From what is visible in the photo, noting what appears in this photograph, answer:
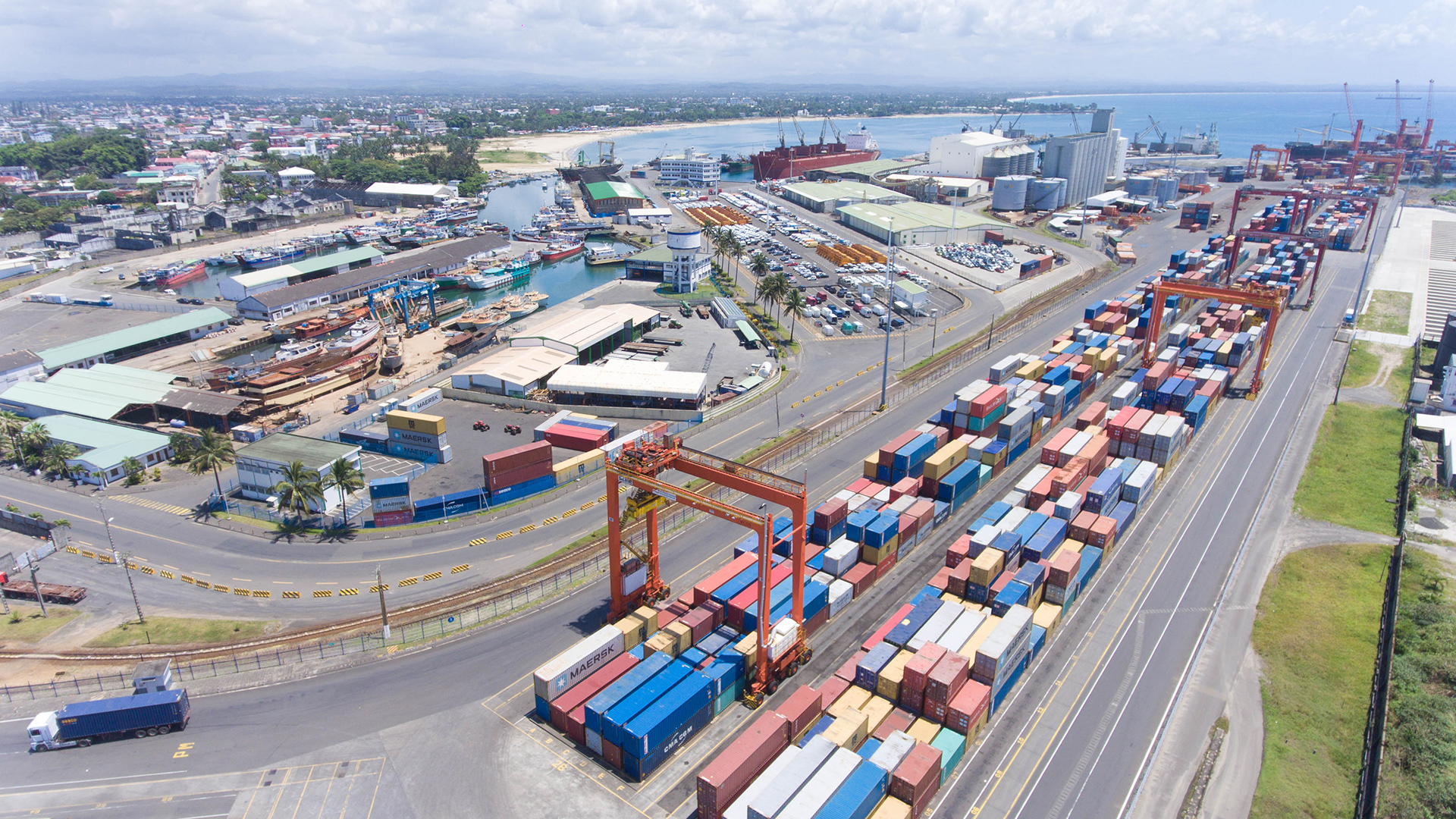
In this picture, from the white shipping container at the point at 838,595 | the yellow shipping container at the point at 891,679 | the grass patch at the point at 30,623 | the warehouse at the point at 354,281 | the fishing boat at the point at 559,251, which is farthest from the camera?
the fishing boat at the point at 559,251

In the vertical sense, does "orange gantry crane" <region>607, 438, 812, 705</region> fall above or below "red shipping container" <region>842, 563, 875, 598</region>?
above

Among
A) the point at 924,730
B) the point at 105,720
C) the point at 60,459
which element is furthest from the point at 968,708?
the point at 60,459

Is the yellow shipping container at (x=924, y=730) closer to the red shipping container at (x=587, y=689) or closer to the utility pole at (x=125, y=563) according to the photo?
the red shipping container at (x=587, y=689)

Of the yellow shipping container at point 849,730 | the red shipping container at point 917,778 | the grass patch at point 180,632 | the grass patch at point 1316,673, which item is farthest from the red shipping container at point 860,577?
the grass patch at point 180,632

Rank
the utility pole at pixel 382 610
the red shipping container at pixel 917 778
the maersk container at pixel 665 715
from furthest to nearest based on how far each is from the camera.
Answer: the utility pole at pixel 382 610
the maersk container at pixel 665 715
the red shipping container at pixel 917 778

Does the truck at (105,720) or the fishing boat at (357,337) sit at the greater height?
the fishing boat at (357,337)

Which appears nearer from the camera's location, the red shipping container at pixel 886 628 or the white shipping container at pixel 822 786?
the white shipping container at pixel 822 786

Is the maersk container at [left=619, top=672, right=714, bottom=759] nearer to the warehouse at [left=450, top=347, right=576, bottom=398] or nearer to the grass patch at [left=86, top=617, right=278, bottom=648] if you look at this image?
the grass patch at [left=86, top=617, right=278, bottom=648]

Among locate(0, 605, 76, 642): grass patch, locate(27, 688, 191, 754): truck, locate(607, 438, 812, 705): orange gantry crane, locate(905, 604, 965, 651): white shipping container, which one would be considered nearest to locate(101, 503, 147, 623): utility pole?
locate(0, 605, 76, 642): grass patch

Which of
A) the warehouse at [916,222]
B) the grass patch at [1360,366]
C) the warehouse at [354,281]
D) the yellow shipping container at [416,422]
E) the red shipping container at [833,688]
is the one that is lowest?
the red shipping container at [833,688]
